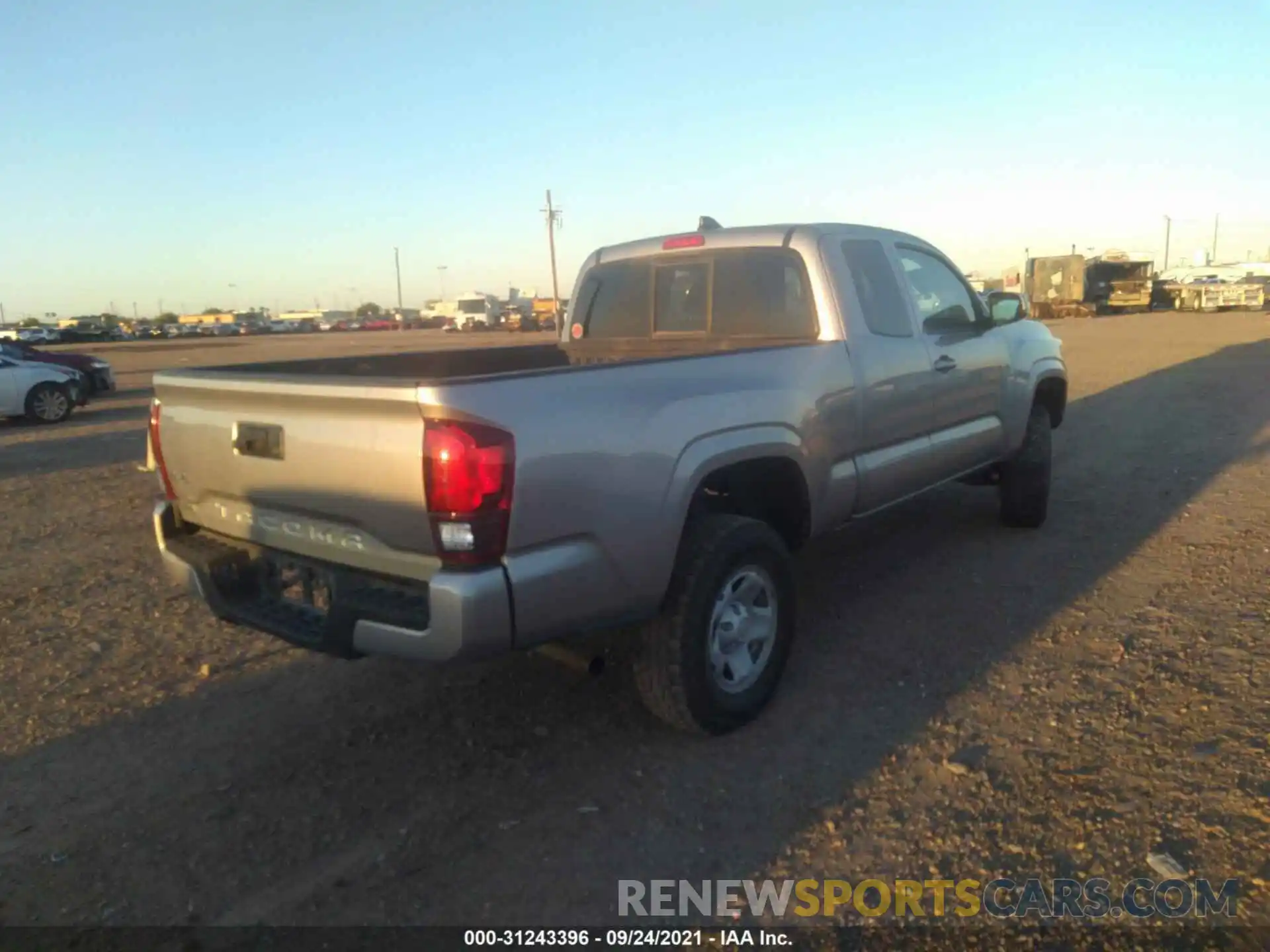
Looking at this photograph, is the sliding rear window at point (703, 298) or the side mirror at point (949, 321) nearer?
the sliding rear window at point (703, 298)

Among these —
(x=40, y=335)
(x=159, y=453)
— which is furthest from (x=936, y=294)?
(x=40, y=335)

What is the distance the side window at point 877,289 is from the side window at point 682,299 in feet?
2.50

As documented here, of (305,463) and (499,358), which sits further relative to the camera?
(499,358)

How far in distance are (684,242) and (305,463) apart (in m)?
2.66

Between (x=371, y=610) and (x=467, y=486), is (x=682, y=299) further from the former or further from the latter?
(x=371, y=610)

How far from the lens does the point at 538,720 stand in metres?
3.90

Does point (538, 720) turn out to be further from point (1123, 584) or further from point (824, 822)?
point (1123, 584)

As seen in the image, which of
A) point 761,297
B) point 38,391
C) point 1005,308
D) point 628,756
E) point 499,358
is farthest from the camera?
point 38,391

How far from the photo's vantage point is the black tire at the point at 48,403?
14914 millimetres

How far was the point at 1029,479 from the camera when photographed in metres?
6.29

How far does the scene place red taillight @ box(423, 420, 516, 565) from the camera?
2736 mm

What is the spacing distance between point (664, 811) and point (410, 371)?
9.52 ft

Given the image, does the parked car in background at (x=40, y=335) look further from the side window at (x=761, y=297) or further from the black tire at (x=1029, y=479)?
the black tire at (x=1029, y=479)

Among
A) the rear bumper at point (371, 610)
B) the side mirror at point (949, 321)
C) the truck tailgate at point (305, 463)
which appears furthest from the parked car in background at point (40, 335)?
the side mirror at point (949, 321)
